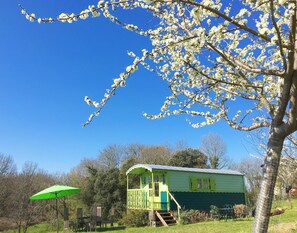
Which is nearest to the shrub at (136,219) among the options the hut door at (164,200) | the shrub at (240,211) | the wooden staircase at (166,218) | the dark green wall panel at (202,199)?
the wooden staircase at (166,218)

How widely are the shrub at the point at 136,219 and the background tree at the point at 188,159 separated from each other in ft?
42.0

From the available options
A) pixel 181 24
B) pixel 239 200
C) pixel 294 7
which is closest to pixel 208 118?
pixel 181 24

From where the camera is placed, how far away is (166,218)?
1716 cm

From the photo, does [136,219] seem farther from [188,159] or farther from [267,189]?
[267,189]

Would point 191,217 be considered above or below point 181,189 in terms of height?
below

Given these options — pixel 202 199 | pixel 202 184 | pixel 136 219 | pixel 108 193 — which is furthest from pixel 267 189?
pixel 108 193

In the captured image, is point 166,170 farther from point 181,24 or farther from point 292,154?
point 181,24

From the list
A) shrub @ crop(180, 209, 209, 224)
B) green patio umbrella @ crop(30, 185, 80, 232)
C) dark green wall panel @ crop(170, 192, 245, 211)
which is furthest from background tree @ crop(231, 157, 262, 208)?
green patio umbrella @ crop(30, 185, 80, 232)

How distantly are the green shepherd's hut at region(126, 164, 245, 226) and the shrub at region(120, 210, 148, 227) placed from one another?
2.51 feet

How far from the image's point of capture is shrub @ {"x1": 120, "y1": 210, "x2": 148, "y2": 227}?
16406 millimetres

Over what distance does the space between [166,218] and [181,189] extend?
7.73 ft

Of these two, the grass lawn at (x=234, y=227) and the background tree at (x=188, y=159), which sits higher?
the background tree at (x=188, y=159)

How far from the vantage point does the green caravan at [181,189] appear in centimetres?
1816

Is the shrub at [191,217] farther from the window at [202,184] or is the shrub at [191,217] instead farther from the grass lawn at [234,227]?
the window at [202,184]
